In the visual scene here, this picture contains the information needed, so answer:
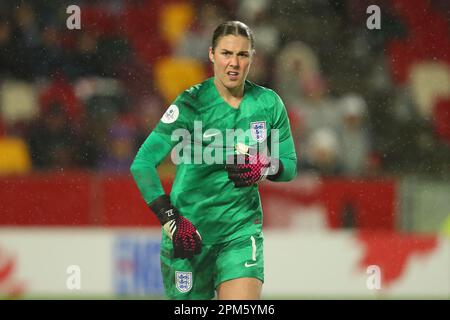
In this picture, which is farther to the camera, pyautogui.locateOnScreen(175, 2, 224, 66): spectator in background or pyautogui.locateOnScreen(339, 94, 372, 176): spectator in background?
pyautogui.locateOnScreen(175, 2, 224, 66): spectator in background

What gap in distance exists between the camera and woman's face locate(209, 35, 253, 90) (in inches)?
189

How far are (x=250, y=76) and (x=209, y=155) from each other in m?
2.58

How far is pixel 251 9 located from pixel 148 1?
38.8 inches

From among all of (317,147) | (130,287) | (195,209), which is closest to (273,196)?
(317,147)

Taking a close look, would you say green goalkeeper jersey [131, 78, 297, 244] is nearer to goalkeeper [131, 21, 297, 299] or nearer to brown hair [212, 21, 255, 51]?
goalkeeper [131, 21, 297, 299]

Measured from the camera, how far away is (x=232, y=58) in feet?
15.8

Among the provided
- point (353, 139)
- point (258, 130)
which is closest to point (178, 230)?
point (258, 130)

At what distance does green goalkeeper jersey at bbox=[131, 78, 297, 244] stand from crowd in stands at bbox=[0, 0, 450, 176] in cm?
264

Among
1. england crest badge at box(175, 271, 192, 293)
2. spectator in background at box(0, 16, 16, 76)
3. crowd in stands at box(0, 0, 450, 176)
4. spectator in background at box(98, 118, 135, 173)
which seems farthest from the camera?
spectator in background at box(0, 16, 16, 76)

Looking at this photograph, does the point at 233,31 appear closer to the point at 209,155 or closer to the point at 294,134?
the point at 209,155

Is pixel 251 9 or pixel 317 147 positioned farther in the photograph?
pixel 251 9

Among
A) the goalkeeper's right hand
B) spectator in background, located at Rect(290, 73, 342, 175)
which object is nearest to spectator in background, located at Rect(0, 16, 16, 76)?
spectator in background, located at Rect(290, 73, 342, 175)

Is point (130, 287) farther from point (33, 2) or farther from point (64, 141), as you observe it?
point (33, 2)
